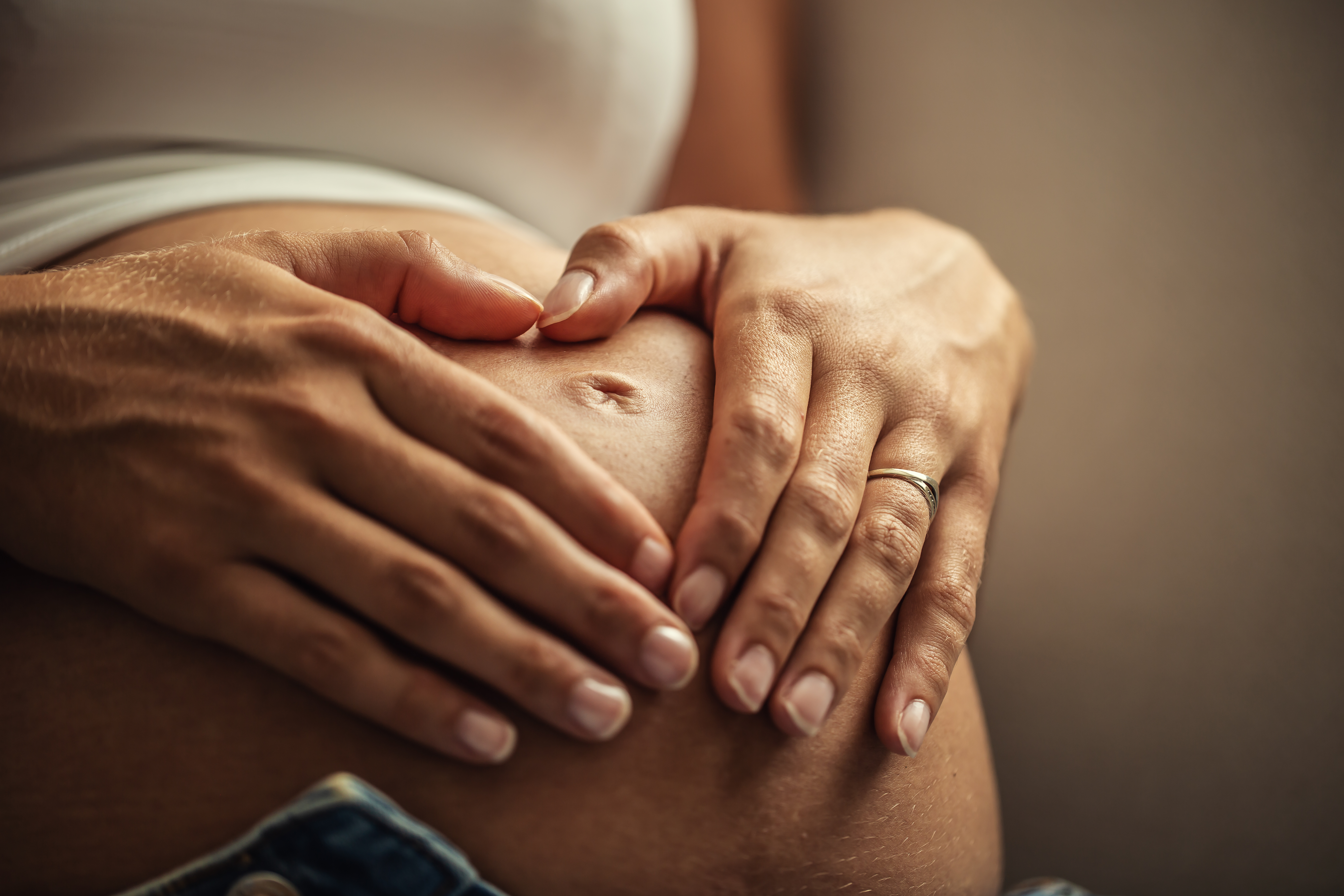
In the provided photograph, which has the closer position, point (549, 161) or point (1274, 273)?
point (549, 161)

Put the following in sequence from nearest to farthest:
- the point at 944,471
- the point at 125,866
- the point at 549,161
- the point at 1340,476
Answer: the point at 125,866
the point at 944,471
the point at 549,161
the point at 1340,476

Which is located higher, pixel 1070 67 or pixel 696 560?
pixel 1070 67

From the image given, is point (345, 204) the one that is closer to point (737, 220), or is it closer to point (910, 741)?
point (737, 220)

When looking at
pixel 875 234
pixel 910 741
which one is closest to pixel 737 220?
pixel 875 234

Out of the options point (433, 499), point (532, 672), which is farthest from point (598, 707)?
point (433, 499)

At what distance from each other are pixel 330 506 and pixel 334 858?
181 millimetres

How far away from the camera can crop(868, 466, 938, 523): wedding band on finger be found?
0.56 m

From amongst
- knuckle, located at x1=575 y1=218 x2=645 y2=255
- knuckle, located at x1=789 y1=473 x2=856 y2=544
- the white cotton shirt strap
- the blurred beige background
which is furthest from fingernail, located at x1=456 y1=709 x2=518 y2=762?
the blurred beige background

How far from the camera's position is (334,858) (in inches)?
16.0

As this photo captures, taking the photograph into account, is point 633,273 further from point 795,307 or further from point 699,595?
point 699,595

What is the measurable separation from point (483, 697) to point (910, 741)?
0.27 meters

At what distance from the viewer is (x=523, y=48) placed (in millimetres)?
815

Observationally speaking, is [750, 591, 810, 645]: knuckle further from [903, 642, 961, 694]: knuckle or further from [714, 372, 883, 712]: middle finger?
[903, 642, 961, 694]: knuckle

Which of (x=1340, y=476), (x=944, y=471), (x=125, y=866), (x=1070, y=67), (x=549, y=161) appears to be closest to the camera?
(x=125, y=866)
